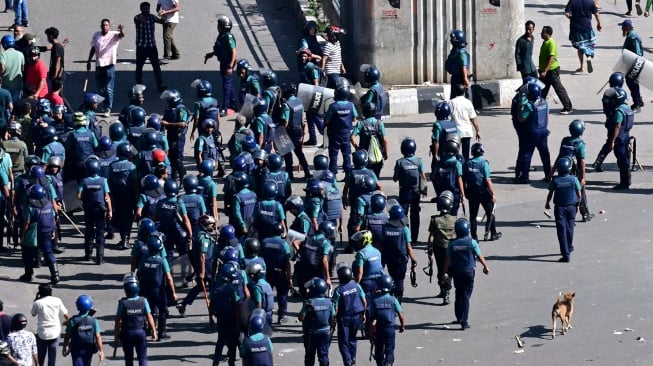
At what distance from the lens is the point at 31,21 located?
3353 centimetres

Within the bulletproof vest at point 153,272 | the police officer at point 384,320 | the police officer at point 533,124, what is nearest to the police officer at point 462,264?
the police officer at point 384,320

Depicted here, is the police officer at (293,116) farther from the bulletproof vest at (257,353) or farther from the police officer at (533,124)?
the bulletproof vest at (257,353)

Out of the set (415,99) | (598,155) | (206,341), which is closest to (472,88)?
(415,99)

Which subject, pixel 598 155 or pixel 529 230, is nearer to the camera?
pixel 529 230

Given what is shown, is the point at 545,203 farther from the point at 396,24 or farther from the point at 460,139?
the point at 396,24

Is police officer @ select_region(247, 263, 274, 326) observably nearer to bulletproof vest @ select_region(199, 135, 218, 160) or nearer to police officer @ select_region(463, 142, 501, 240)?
police officer @ select_region(463, 142, 501, 240)

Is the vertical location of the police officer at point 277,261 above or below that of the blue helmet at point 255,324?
above

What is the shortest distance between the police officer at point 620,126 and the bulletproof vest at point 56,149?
25.5 ft

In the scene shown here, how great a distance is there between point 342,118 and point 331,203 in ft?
9.97

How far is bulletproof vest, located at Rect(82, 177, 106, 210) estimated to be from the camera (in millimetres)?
23156

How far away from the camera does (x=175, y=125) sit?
84.2 feet

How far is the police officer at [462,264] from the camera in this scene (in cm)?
2069

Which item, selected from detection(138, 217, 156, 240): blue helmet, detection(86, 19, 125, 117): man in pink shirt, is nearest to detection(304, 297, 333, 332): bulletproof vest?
detection(138, 217, 156, 240): blue helmet

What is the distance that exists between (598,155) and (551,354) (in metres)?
7.19
